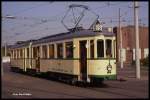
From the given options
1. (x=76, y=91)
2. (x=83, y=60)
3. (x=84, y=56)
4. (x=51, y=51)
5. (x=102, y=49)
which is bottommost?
(x=76, y=91)

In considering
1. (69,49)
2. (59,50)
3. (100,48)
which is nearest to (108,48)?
(100,48)

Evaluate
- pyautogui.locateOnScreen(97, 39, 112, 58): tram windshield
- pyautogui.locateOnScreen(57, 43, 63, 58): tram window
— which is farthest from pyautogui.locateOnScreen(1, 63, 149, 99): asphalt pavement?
pyautogui.locateOnScreen(57, 43, 63, 58): tram window

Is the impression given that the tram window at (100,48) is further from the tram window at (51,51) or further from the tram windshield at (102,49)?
the tram window at (51,51)

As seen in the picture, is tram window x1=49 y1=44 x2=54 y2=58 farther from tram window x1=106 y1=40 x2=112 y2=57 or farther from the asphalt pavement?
tram window x1=106 y1=40 x2=112 y2=57

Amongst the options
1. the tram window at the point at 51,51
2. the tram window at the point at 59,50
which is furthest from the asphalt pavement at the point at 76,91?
the tram window at the point at 51,51

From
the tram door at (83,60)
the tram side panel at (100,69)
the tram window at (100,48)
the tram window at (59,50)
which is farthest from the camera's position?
the tram window at (59,50)

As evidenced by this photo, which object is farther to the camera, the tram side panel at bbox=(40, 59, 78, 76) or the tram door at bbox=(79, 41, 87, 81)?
the tram side panel at bbox=(40, 59, 78, 76)

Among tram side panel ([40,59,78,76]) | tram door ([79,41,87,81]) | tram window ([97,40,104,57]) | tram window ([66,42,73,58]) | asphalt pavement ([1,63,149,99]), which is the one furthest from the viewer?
tram window ([66,42,73,58])

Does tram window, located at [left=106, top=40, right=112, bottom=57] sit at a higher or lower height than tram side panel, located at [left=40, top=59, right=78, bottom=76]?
higher

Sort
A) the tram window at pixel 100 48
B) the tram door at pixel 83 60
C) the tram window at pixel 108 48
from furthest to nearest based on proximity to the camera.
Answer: the tram door at pixel 83 60 < the tram window at pixel 108 48 < the tram window at pixel 100 48

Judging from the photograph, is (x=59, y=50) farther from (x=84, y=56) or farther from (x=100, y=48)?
(x=100, y=48)

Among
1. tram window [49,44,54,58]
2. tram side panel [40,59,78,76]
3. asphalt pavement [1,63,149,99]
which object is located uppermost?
tram window [49,44,54,58]

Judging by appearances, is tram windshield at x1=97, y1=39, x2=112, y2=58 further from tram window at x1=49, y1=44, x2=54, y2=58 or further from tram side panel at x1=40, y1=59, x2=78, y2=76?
tram window at x1=49, y1=44, x2=54, y2=58

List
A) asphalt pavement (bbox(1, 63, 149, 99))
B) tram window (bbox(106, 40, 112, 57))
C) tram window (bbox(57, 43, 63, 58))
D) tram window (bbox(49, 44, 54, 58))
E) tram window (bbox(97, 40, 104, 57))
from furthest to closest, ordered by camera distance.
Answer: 1. tram window (bbox(49, 44, 54, 58))
2. tram window (bbox(57, 43, 63, 58))
3. tram window (bbox(106, 40, 112, 57))
4. tram window (bbox(97, 40, 104, 57))
5. asphalt pavement (bbox(1, 63, 149, 99))
